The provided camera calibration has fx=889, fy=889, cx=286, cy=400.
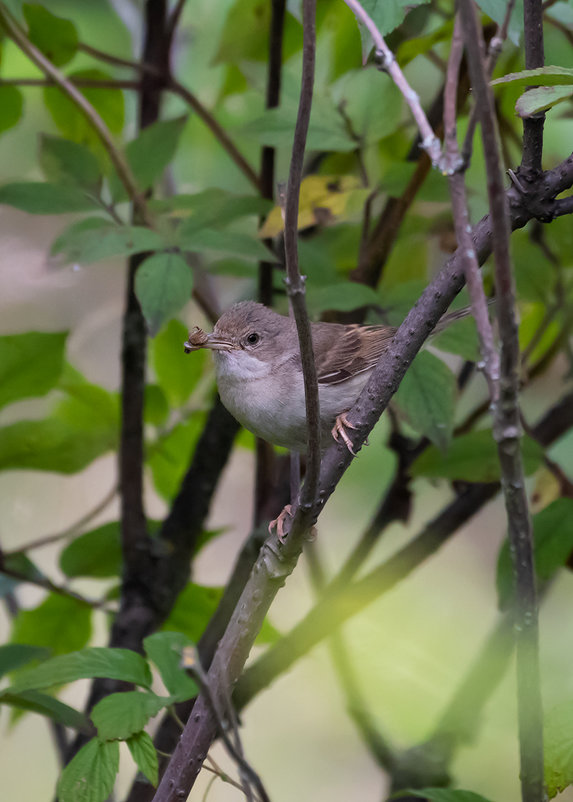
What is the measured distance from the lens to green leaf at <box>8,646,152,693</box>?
139 cm

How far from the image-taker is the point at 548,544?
1860mm

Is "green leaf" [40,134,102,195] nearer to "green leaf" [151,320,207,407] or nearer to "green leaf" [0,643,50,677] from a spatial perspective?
"green leaf" [151,320,207,407]

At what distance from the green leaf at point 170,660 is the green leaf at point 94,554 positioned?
0.67 meters

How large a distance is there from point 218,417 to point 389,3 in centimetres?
132

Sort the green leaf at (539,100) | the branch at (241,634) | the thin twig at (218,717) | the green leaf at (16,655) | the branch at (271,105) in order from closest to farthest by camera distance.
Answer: the thin twig at (218,717), the green leaf at (539,100), the branch at (241,634), the green leaf at (16,655), the branch at (271,105)

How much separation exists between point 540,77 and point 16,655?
52.6 inches

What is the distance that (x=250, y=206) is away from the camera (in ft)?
6.67

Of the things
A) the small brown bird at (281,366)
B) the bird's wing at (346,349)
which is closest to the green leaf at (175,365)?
the small brown bird at (281,366)

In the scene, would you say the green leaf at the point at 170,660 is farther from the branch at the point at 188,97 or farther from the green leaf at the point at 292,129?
the branch at the point at 188,97

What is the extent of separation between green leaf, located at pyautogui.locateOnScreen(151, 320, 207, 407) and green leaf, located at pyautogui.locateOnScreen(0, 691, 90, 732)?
3.59ft

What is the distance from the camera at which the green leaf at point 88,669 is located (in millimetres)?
1386

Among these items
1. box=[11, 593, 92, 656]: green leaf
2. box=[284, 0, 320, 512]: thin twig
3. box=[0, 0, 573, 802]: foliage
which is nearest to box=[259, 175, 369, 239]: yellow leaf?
box=[0, 0, 573, 802]: foliage


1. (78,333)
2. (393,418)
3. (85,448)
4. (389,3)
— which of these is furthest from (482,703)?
(78,333)

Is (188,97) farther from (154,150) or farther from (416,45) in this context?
(416,45)
